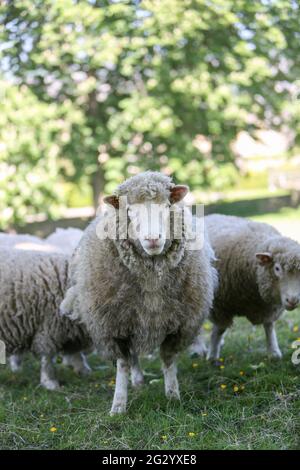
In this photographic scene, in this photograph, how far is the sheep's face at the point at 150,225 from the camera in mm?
3507

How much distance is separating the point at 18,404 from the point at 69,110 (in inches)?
372

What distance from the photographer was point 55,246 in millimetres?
6266

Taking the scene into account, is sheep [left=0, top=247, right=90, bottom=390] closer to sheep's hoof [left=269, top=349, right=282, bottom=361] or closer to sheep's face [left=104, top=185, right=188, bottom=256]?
sheep's face [left=104, top=185, right=188, bottom=256]

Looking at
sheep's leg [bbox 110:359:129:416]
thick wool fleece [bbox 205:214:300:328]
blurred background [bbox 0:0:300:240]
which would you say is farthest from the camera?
blurred background [bbox 0:0:300:240]

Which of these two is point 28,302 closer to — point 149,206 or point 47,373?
point 47,373

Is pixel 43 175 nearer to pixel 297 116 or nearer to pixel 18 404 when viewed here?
pixel 297 116

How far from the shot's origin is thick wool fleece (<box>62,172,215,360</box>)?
381 cm

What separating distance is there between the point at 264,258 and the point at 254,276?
0.80 ft

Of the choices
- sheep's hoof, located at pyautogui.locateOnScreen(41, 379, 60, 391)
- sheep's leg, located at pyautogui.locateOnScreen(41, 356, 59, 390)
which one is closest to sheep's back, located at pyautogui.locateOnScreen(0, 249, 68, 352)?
sheep's leg, located at pyautogui.locateOnScreen(41, 356, 59, 390)

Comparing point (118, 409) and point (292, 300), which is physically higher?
point (292, 300)

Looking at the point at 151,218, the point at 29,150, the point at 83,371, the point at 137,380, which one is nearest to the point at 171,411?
the point at 137,380

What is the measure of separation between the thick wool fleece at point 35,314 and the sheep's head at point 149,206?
4.33ft

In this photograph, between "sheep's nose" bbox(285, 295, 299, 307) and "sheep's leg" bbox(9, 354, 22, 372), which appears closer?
"sheep's nose" bbox(285, 295, 299, 307)

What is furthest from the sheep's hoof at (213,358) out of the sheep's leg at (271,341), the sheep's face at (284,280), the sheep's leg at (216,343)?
the sheep's face at (284,280)
